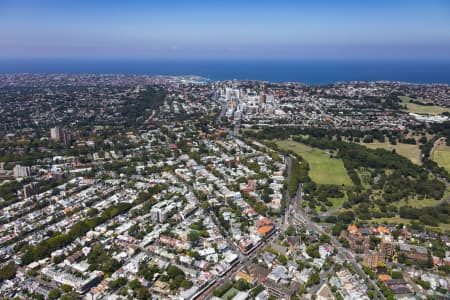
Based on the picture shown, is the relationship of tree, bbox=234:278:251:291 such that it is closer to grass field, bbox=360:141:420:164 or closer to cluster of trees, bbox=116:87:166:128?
grass field, bbox=360:141:420:164

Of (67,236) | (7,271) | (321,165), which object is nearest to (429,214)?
(321,165)

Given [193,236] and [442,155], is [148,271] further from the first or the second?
[442,155]

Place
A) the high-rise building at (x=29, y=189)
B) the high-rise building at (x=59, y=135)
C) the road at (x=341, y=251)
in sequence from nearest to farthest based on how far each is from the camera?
the road at (x=341, y=251), the high-rise building at (x=29, y=189), the high-rise building at (x=59, y=135)

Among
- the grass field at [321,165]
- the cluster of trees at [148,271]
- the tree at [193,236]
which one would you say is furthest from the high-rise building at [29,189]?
the grass field at [321,165]

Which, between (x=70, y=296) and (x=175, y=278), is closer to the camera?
(x=70, y=296)

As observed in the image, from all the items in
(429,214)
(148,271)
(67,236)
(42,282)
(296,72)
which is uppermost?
(296,72)

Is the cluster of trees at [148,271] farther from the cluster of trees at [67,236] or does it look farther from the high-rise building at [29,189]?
the high-rise building at [29,189]
